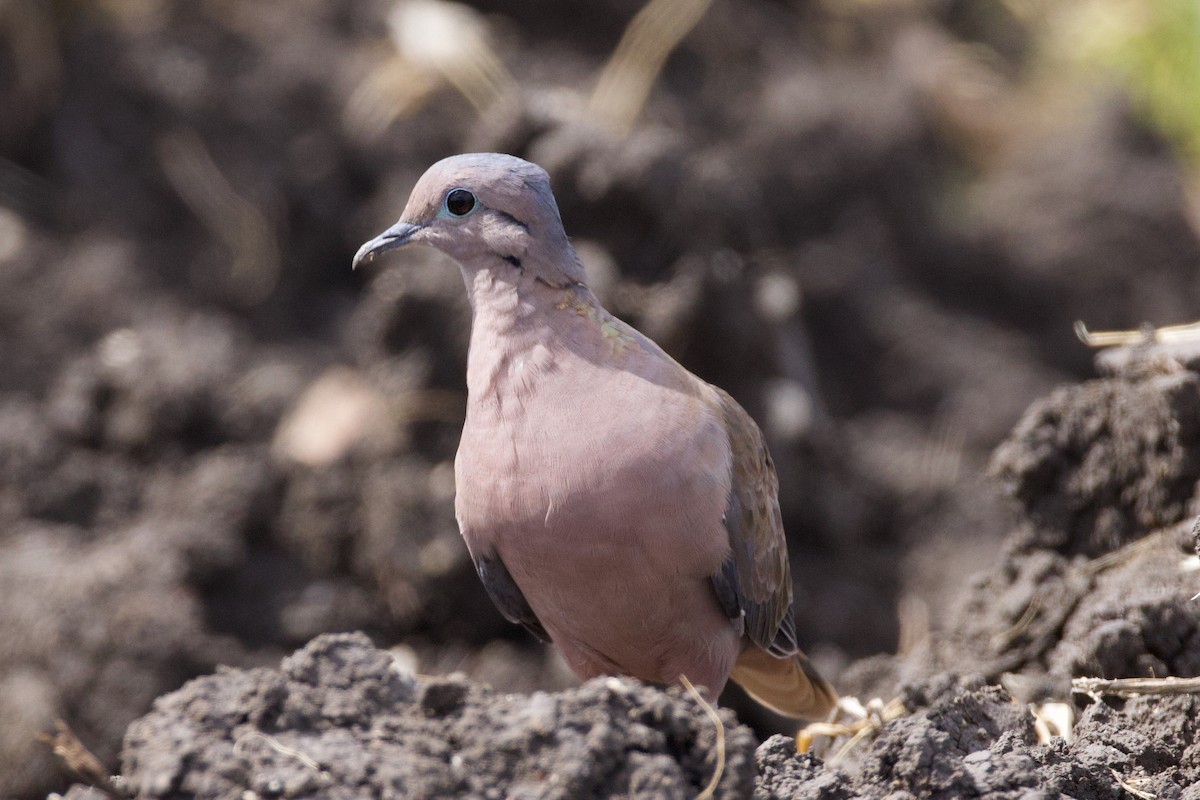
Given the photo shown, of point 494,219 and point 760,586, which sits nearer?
point 494,219

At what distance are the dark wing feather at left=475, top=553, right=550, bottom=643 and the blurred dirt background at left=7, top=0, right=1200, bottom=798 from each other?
3.96ft

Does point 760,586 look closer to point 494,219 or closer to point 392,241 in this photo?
point 494,219

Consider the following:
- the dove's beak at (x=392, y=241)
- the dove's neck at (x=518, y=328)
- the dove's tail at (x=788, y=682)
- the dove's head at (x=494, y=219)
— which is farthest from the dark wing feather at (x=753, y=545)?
the dove's beak at (x=392, y=241)

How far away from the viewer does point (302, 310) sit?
25.4ft

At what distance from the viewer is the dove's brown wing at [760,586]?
12.4 ft

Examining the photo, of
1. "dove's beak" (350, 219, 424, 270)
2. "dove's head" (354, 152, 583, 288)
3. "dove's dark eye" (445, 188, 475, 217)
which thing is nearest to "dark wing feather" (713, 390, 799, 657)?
"dove's head" (354, 152, 583, 288)

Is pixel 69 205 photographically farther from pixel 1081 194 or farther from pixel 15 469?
pixel 1081 194

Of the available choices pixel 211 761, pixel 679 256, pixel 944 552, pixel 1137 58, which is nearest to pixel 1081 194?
pixel 1137 58

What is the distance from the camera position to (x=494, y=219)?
3.71 meters

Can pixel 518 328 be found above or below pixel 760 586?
above

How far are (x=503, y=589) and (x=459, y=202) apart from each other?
3.64 ft

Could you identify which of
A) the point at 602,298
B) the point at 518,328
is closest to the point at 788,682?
the point at 518,328

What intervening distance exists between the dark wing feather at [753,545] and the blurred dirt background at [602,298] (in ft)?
1.90

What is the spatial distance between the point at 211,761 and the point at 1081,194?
7.63 meters
